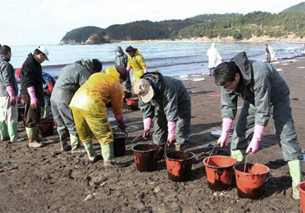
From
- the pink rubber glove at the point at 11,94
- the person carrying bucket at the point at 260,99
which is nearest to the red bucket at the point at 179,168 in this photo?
the person carrying bucket at the point at 260,99

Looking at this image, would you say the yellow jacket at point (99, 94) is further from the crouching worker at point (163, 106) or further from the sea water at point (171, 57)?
the sea water at point (171, 57)

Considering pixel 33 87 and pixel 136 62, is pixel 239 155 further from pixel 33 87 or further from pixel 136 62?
pixel 136 62

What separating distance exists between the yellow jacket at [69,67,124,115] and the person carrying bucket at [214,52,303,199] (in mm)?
1665

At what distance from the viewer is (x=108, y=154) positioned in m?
5.10

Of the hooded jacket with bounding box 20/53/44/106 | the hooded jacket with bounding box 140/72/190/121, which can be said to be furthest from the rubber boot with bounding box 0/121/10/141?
the hooded jacket with bounding box 140/72/190/121

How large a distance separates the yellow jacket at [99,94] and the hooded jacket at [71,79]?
2.46 ft

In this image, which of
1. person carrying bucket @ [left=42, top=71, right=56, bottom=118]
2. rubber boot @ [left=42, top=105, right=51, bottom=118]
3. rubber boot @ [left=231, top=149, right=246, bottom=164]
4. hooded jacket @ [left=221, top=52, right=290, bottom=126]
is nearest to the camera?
hooded jacket @ [left=221, top=52, right=290, bottom=126]

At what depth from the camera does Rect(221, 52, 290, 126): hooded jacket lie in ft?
11.2

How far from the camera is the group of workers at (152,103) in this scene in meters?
3.48

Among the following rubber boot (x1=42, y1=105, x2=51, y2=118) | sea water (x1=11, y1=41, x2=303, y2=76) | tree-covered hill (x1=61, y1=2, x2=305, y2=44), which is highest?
tree-covered hill (x1=61, y1=2, x2=305, y2=44)

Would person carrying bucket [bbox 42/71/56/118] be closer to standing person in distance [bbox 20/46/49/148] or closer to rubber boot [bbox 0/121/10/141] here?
rubber boot [bbox 0/121/10/141]

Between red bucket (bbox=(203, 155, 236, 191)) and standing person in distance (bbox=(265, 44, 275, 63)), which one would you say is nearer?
red bucket (bbox=(203, 155, 236, 191))

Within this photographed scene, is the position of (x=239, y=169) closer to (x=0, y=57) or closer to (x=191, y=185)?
(x=191, y=185)

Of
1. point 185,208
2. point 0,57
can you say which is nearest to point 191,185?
point 185,208
